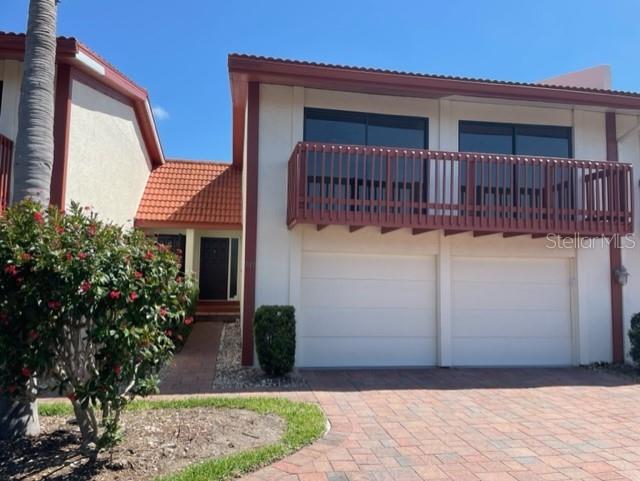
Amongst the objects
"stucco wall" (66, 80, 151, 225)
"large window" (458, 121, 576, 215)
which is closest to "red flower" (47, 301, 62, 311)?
"stucco wall" (66, 80, 151, 225)

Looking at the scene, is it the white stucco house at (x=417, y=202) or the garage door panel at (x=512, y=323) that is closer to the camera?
the white stucco house at (x=417, y=202)

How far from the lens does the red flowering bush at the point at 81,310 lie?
12.3 ft

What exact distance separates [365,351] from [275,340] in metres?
2.13

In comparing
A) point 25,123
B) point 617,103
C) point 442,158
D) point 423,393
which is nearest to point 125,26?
point 25,123

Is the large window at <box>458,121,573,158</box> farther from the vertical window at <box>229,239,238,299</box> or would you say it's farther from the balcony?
the vertical window at <box>229,239,238,299</box>

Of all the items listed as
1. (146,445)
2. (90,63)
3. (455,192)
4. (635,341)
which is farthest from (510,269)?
(90,63)

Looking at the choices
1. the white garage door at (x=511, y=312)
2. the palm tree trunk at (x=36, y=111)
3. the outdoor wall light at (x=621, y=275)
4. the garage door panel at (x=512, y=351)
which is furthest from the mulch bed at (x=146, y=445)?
the outdoor wall light at (x=621, y=275)

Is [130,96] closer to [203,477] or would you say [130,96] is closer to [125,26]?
[125,26]

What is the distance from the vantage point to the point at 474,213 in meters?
8.47

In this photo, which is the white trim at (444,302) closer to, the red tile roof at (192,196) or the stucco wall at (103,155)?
the stucco wall at (103,155)

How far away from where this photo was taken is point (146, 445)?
4570 mm

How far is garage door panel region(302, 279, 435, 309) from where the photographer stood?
8867 millimetres

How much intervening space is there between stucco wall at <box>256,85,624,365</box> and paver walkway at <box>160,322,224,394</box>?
5.23 ft

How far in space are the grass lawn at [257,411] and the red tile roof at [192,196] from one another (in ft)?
25.4
